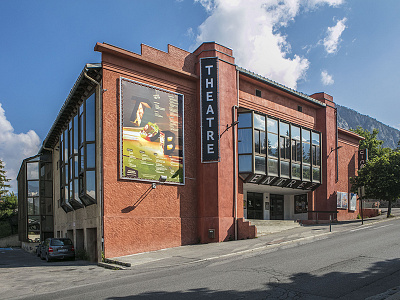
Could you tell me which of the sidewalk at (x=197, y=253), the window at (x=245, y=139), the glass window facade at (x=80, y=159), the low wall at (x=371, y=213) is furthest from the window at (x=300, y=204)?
the glass window facade at (x=80, y=159)

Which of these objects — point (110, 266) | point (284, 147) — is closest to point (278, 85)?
point (284, 147)

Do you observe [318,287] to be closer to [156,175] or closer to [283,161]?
[156,175]

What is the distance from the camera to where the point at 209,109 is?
68.0 ft

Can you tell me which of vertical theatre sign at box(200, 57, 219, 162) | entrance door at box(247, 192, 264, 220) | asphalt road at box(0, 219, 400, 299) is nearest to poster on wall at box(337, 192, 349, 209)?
entrance door at box(247, 192, 264, 220)

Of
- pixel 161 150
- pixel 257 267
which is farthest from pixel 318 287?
pixel 161 150

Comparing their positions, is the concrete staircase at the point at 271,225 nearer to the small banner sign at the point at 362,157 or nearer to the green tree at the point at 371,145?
the small banner sign at the point at 362,157

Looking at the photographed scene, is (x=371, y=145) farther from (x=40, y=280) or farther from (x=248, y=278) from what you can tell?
(x=40, y=280)

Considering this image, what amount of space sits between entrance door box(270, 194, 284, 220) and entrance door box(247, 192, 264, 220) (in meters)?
1.38

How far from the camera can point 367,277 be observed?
31.0 ft

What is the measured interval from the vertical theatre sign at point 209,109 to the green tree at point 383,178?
569 inches

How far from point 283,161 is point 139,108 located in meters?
10.8

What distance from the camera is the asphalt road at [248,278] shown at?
8.40 m

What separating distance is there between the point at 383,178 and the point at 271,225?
397 inches

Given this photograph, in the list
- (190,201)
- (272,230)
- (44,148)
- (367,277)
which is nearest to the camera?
(367,277)
